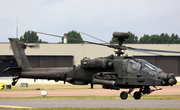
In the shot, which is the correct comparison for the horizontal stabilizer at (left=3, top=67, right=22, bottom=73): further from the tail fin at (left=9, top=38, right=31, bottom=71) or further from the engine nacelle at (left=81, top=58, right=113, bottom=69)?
the engine nacelle at (left=81, top=58, right=113, bottom=69)

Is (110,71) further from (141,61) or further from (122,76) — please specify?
(141,61)

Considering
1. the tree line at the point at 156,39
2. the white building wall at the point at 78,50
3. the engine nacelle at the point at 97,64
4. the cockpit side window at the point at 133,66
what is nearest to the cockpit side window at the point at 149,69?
the cockpit side window at the point at 133,66

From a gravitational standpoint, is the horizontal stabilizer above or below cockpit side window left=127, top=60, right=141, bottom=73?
below

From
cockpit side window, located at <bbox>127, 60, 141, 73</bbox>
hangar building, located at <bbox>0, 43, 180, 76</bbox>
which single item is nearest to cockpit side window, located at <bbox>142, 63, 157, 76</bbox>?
cockpit side window, located at <bbox>127, 60, 141, 73</bbox>

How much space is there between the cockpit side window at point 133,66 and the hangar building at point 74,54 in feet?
162

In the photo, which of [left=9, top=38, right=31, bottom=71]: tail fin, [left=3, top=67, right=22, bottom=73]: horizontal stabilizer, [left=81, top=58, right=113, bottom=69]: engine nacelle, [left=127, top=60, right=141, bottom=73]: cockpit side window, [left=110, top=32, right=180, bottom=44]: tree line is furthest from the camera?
[left=110, top=32, right=180, bottom=44]: tree line

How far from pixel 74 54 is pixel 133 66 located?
5223 centimetres

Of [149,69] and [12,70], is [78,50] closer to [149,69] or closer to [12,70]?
[12,70]

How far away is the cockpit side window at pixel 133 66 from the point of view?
20909 millimetres

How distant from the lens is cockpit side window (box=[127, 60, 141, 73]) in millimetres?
20909

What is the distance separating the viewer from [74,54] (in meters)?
72.8

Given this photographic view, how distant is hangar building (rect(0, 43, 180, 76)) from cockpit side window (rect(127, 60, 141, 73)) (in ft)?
162

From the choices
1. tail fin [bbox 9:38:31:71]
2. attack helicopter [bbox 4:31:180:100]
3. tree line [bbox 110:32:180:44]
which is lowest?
attack helicopter [bbox 4:31:180:100]

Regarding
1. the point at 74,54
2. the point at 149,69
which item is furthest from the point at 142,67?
the point at 74,54
